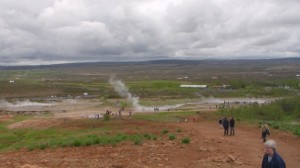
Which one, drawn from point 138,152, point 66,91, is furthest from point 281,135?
point 66,91

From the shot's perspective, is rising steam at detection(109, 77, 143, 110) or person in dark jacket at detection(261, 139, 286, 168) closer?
person in dark jacket at detection(261, 139, 286, 168)

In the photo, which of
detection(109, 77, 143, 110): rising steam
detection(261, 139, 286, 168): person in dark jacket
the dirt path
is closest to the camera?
detection(261, 139, 286, 168): person in dark jacket

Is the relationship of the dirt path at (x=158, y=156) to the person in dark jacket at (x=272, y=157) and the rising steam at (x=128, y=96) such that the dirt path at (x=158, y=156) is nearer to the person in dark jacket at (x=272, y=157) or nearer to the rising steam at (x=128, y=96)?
the person in dark jacket at (x=272, y=157)

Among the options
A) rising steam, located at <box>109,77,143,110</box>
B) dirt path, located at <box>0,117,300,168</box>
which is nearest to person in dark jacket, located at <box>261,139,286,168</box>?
dirt path, located at <box>0,117,300,168</box>

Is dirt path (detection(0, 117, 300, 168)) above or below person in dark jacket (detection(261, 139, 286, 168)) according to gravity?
below

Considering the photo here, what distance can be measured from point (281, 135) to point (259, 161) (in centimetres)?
1104

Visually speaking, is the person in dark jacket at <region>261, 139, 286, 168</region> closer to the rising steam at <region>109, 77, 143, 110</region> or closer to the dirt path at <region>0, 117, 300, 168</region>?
the dirt path at <region>0, 117, 300, 168</region>

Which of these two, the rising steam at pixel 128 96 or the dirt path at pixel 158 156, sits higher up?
the dirt path at pixel 158 156

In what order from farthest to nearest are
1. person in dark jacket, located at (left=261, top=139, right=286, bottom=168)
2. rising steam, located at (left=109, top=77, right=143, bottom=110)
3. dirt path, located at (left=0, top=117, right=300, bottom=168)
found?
1. rising steam, located at (left=109, top=77, right=143, bottom=110)
2. dirt path, located at (left=0, top=117, right=300, bottom=168)
3. person in dark jacket, located at (left=261, top=139, right=286, bottom=168)

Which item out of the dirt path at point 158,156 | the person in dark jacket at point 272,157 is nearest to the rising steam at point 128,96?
the dirt path at point 158,156

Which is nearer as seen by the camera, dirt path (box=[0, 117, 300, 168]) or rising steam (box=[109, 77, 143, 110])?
dirt path (box=[0, 117, 300, 168])

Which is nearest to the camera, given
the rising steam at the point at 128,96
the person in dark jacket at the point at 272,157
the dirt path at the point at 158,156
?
the person in dark jacket at the point at 272,157

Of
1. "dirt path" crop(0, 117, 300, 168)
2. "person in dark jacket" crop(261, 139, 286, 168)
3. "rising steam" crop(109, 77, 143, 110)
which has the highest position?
"person in dark jacket" crop(261, 139, 286, 168)

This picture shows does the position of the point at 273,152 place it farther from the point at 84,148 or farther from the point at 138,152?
the point at 84,148
